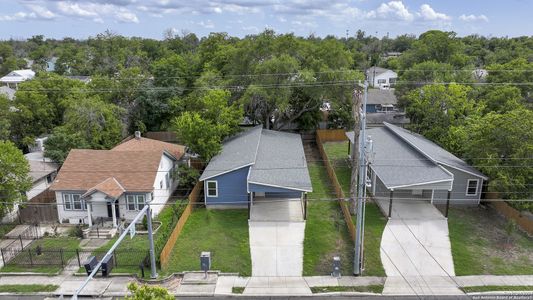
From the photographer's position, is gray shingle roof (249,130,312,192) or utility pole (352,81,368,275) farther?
gray shingle roof (249,130,312,192)

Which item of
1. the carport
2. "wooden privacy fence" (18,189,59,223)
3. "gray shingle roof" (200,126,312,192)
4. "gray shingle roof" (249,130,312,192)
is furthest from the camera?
"gray shingle roof" (200,126,312,192)

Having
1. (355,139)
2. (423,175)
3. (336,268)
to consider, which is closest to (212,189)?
(355,139)

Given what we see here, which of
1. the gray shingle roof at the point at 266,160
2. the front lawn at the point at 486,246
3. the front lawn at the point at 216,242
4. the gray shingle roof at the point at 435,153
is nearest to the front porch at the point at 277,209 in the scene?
the front lawn at the point at 216,242

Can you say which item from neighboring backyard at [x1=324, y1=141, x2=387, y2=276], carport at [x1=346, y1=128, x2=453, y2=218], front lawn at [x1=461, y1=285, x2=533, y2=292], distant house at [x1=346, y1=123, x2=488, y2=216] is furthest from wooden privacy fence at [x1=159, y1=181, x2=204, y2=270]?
front lawn at [x1=461, y1=285, x2=533, y2=292]

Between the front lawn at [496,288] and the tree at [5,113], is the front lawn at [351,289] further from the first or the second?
the tree at [5,113]

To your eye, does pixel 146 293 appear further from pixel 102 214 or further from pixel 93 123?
A: pixel 93 123

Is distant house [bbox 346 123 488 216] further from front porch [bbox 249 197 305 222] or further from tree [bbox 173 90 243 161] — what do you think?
tree [bbox 173 90 243 161]

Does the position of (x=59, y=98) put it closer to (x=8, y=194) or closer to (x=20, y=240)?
(x=8, y=194)

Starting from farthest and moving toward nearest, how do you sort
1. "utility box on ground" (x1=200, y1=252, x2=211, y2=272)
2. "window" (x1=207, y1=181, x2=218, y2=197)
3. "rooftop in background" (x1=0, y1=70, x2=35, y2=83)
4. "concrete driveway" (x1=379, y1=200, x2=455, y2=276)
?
"rooftop in background" (x1=0, y1=70, x2=35, y2=83), "window" (x1=207, y1=181, x2=218, y2=197), "concrete driveway" (x1=379, y1=200, x2=455, y2=276), "utility box on ground" (x1=200, y1=252, x2=211, y2=272)
